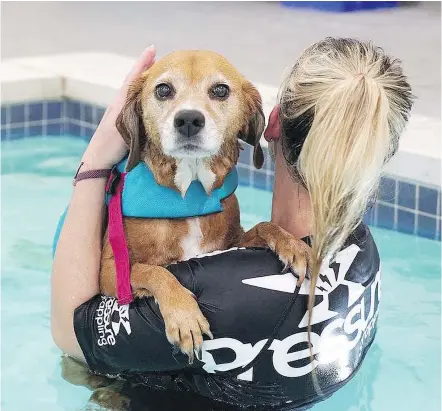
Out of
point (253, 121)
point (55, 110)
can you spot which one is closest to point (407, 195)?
point (253, 121)

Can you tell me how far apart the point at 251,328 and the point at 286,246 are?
224 mm

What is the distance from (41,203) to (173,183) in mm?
2835

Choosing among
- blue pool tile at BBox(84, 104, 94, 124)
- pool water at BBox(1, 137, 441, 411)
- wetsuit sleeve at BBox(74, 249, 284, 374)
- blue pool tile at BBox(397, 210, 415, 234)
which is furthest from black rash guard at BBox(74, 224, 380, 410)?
blue pool tile at BBox(84, 104, 94, 124)


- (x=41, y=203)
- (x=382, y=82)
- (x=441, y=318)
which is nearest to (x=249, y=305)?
(x=382, y=82)

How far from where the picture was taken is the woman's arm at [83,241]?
2.44 meters

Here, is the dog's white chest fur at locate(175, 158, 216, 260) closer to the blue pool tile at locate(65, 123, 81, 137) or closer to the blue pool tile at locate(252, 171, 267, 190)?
the blue pool tile at locate(252, 171, 267, 190)

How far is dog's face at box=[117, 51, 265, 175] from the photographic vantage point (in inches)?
91.6

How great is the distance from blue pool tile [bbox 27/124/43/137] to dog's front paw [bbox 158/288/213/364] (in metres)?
4.20

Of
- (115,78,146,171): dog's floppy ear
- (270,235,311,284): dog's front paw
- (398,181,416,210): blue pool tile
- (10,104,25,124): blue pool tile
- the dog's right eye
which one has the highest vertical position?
the dog's right eye

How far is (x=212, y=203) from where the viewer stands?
8.34 feet

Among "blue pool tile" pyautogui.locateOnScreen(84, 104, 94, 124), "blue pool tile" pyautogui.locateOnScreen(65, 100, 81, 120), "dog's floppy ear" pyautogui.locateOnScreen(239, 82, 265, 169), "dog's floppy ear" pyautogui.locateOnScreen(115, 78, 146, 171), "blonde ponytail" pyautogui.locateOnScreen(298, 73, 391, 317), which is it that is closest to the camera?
"blonde ponytail" pyautogui.locateOnScreen(298, 73, 391, 317)

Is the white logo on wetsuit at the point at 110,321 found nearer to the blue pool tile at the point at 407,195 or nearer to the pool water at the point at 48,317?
the pool water at the point at 48,317

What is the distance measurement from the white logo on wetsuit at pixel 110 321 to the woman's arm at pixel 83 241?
0.13 metres

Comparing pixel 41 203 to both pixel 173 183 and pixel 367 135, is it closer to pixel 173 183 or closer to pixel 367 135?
pixel 173 183
